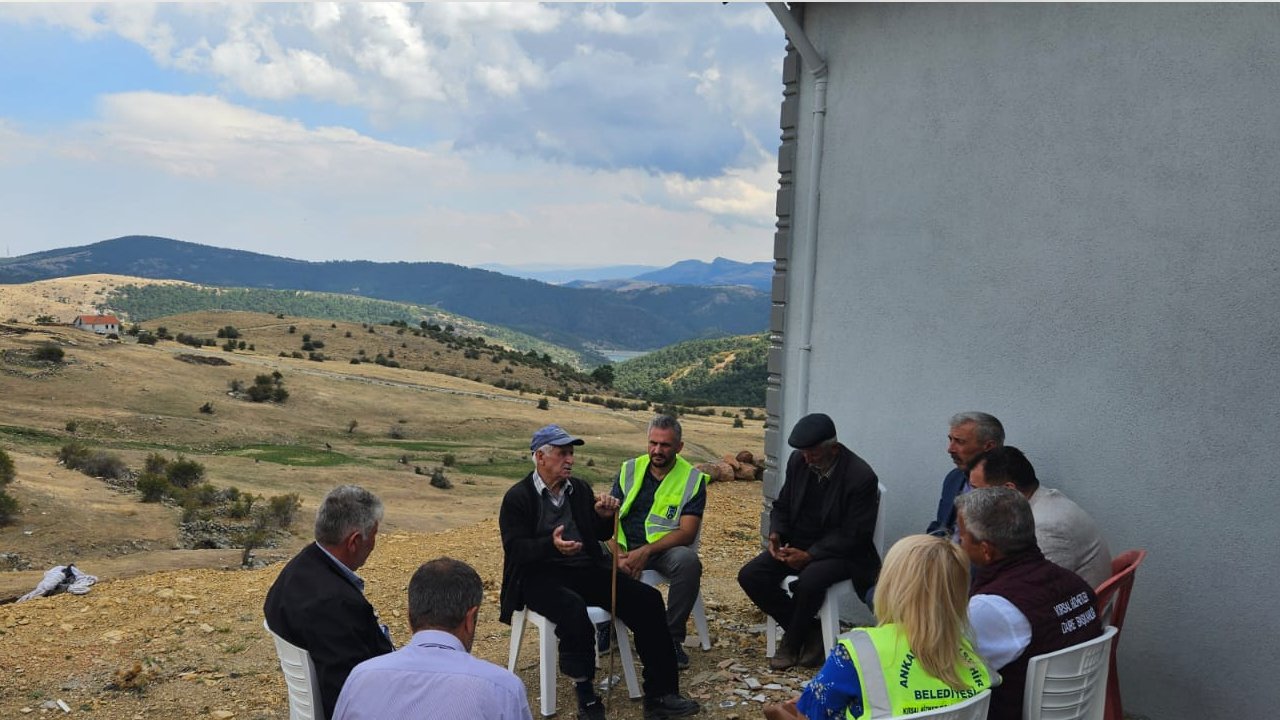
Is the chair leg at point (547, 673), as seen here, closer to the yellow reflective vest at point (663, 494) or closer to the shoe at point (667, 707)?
the shoe at point (667, 707)

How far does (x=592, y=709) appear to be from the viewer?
5012mm

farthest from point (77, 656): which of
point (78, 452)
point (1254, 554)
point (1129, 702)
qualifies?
point (78, 452)

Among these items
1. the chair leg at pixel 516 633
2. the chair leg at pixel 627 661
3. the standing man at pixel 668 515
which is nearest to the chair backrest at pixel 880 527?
the standing man at pixel 668 515

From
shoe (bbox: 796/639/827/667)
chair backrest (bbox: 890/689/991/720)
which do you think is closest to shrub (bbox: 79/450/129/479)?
shoe (bbox: 796/639/827/667)

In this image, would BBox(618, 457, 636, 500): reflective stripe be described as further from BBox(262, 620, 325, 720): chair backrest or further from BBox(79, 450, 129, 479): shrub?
BBox(79, 450, 129, 479): shrub

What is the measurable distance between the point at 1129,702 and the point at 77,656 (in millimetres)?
6541

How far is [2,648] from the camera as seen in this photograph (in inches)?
263

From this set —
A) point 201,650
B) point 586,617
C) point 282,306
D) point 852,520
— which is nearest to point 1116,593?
point 852,520

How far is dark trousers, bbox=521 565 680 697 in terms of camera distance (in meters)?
5.02

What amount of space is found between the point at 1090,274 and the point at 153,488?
13868 mm

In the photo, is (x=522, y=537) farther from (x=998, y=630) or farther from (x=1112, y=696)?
(x=1112, y=696)

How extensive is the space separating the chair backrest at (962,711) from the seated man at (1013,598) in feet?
0.91

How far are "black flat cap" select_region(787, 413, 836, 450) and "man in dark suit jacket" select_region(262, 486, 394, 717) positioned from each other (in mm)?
2663

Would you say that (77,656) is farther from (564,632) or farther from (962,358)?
(962,358)
